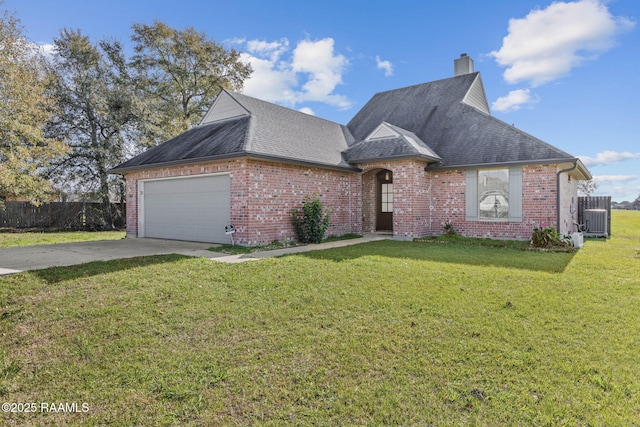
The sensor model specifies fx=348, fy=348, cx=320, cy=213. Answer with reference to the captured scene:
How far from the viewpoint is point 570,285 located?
5.61 meters

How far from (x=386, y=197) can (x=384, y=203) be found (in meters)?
0.26

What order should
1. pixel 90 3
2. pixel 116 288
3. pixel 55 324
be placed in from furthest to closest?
1. pixel 90 3
2. pixel 116 288
3. pixel 55 324

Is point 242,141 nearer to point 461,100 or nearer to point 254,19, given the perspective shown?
point 254,19

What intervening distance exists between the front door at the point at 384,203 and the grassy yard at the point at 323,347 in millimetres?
7895

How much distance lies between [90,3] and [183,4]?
8.72ft

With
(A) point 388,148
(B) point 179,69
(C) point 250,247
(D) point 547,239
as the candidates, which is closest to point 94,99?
(B) point 179,69

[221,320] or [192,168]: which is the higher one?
[192,168]

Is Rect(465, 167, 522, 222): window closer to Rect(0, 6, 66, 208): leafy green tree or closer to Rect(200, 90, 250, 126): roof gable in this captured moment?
Rect(200, 90, 250, 126): roof gable

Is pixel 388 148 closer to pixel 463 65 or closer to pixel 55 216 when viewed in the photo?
Result: pixel 463 65

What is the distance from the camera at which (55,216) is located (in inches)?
777

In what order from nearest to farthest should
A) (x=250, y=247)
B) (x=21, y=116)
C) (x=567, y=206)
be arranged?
(x=250, y=247) → (x=567, y=206) → (x=21, y=116)

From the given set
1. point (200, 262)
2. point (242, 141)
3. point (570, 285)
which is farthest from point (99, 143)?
point (570, 285)

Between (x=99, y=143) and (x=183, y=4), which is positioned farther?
(x=99, y=143)

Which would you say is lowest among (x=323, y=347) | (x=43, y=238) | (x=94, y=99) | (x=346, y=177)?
(x=323, y=347)
